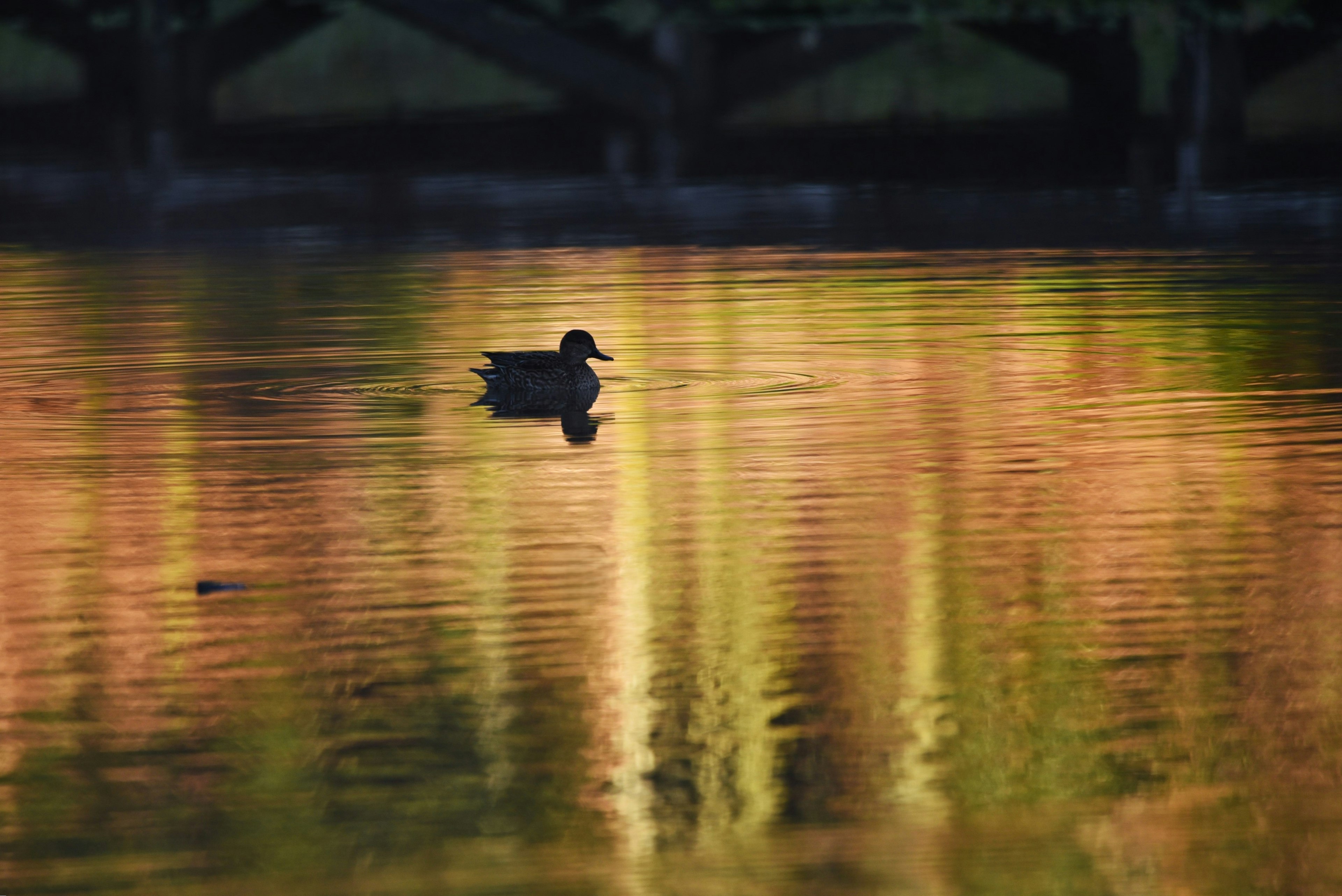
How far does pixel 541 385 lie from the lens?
14312 millimetres

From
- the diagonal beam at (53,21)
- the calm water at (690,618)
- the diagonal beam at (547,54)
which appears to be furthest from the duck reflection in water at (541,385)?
the diagonal beam at (53,21)

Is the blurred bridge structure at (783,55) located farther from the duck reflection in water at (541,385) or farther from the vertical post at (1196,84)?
the duck reflection in water at (541,385)

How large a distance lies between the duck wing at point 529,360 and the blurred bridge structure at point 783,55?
1476 centimetres

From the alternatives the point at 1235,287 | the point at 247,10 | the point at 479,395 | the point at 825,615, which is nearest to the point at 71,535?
the point at 825,615

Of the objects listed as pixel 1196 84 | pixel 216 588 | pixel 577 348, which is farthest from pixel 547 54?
pixel 216 588

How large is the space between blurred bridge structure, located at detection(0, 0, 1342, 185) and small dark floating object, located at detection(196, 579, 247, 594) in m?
19.6

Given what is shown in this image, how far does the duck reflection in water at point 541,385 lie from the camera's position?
46.9 ft

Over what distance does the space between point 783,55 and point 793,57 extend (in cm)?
14

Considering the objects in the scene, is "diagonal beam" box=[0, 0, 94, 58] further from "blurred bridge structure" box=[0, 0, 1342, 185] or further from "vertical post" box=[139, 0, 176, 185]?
"blurred bridge structure" box=[0, 0, 1342, 185]

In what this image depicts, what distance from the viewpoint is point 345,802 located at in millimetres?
7453

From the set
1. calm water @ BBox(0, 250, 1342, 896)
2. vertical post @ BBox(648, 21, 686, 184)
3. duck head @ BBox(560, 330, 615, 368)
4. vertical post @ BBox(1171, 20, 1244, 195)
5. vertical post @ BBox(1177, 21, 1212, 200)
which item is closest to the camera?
calm water @ BBox(0, 250, 1342, 896)

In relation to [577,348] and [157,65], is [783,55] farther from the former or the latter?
[577,348]

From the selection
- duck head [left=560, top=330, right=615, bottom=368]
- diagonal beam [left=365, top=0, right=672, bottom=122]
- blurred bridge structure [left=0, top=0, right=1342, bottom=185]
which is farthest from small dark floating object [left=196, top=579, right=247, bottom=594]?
diagonal beam [left=365, top=0, right=672, bottom=122]

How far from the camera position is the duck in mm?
14320
